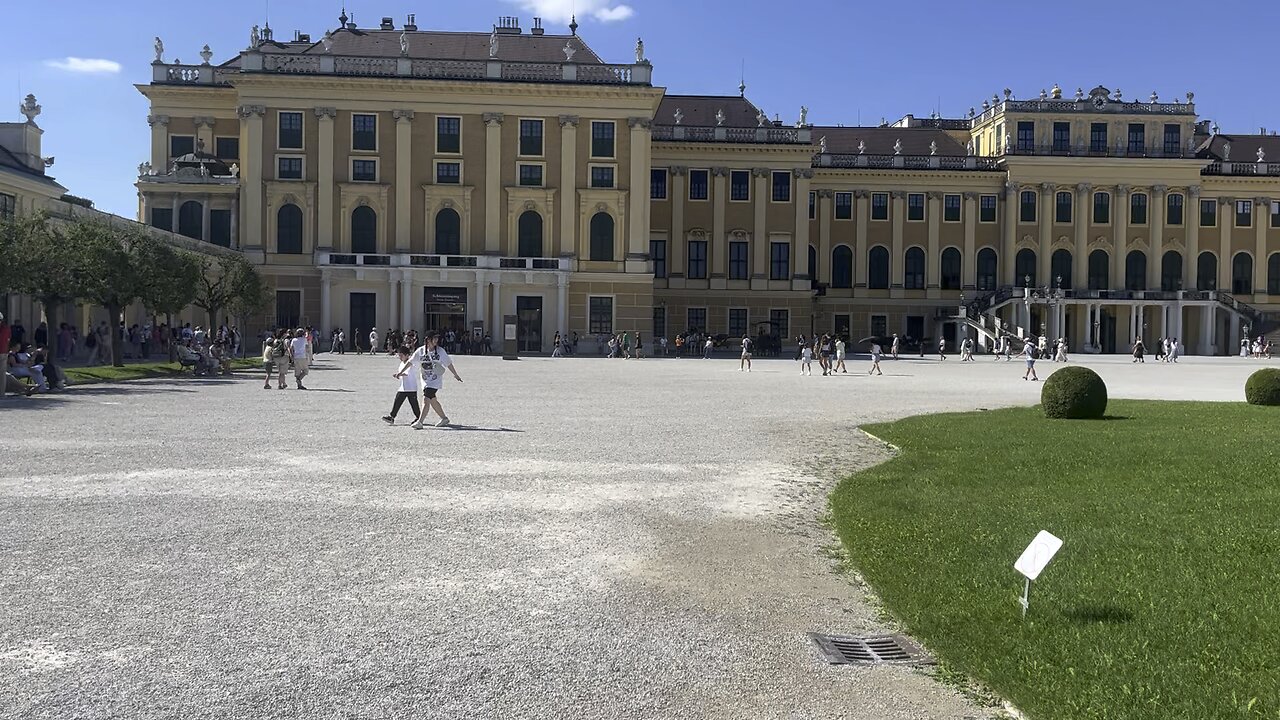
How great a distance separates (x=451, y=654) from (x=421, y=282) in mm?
58913

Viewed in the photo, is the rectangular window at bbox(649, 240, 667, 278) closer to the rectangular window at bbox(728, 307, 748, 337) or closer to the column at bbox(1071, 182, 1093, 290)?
the rectangular window at bbox(728, 307, 748, 337)

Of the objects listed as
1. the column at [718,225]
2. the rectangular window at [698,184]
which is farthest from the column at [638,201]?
the column at [718,225]

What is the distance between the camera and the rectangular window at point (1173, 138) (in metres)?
83.4

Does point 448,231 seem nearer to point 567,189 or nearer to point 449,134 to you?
point 449,134

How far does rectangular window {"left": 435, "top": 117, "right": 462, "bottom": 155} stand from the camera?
66.5 meters

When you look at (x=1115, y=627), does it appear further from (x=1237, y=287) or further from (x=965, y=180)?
(x=1237, y=287)

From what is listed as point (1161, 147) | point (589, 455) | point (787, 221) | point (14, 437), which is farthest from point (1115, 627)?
point (1161, 147)

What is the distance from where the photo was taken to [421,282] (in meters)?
64.7

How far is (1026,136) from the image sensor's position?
83.2 metres

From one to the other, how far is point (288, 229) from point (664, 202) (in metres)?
25.3

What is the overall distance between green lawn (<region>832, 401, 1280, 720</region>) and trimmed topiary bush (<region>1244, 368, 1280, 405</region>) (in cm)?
1005

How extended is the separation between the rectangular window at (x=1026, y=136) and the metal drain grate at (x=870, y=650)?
266ft

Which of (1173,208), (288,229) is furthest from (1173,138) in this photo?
(288,229)

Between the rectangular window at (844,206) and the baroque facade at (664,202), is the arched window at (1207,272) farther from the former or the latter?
the rectangular window at (844,206)
